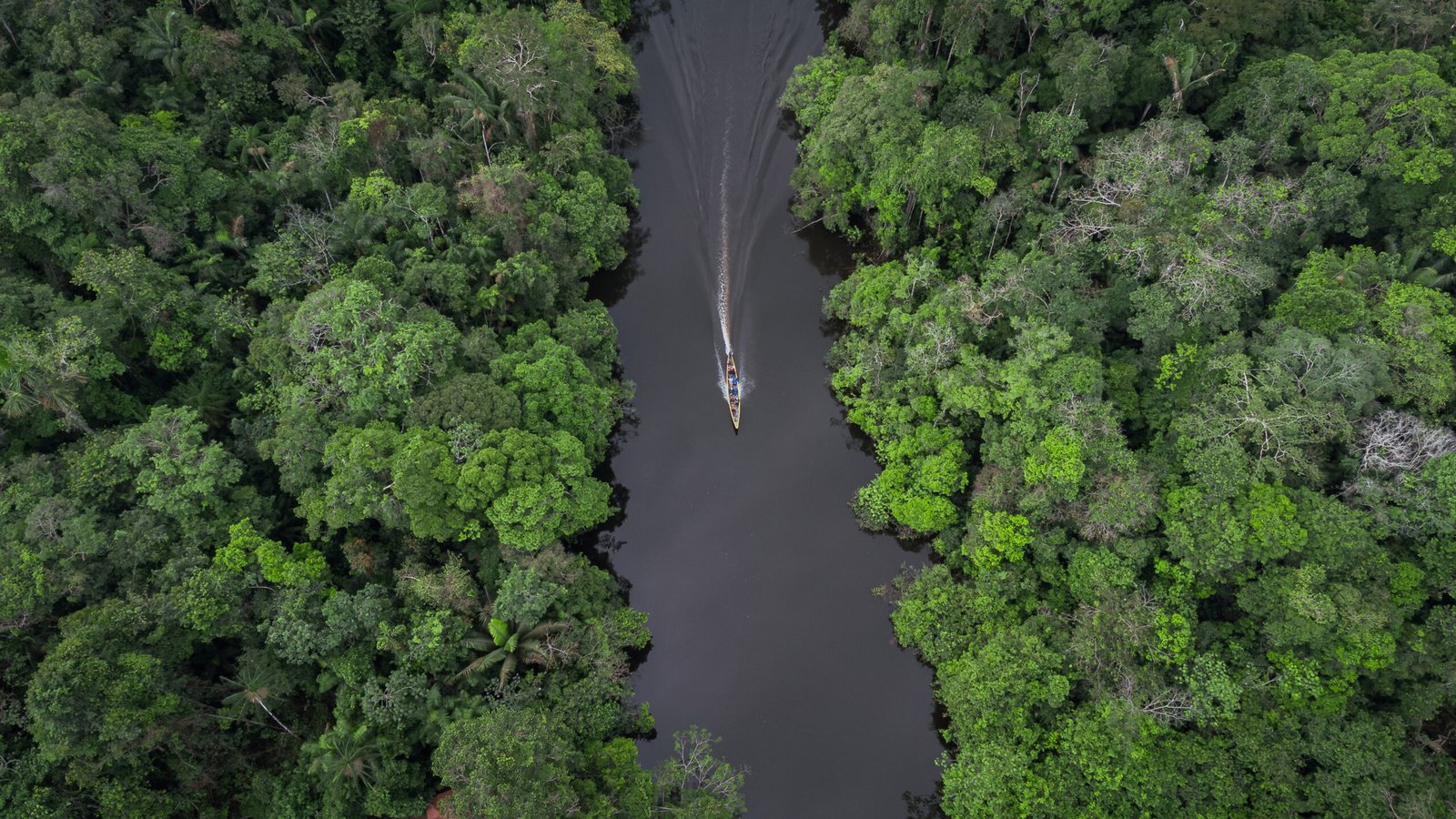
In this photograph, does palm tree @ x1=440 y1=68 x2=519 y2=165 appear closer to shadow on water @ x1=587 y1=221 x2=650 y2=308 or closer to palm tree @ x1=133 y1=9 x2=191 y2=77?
shadow on water @ x1=587 y1=221 x2=650 y2=308

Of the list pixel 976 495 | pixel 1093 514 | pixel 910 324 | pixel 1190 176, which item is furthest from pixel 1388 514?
pixel 910 324

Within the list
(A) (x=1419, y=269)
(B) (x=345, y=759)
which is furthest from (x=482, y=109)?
Answer: (A) (x=1419, y=269)

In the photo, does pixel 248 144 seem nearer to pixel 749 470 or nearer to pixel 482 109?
pixel 482 109

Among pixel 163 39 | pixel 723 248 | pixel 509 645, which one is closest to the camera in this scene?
pixel 509 645

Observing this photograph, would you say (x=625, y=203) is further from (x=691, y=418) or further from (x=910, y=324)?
(x=910, y=324)

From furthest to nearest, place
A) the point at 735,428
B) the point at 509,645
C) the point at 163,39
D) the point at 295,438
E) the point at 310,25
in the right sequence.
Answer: the point at 310,25 < the point at 735,428 < the point at 163,39 < the point at 295,438 < the point at 509,645

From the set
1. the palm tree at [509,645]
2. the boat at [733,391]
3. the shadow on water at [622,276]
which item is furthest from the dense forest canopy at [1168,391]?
the palm tree at [509,645]
